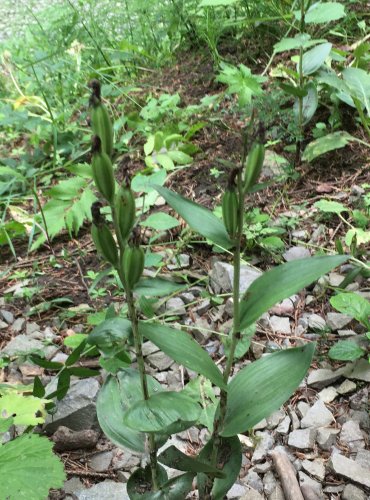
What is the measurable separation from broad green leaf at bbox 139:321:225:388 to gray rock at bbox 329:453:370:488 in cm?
54

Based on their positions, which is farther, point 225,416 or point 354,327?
point 354,327

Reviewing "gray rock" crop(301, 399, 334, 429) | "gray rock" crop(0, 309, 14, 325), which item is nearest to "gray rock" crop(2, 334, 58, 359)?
"gray rock" crop(0, 309, 14, 325)

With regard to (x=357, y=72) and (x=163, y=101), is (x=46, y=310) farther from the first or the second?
(x=357, y=72)

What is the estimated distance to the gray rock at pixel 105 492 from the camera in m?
1.25

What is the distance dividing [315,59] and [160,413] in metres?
1.74

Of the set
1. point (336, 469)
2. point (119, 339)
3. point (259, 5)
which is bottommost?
point (336, 469)

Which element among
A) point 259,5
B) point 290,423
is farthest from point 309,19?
point 290,423

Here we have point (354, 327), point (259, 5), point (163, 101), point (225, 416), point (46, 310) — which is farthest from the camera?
point (259, 5)

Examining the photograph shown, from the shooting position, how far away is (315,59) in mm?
2168

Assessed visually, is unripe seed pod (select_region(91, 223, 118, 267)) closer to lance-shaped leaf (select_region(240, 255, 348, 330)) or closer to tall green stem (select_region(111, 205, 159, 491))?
tall green stem (select_region(111, 205, 159, 491))

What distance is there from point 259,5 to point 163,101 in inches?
33.0

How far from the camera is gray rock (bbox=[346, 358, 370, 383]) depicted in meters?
1.47

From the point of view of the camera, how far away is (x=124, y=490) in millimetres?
1267

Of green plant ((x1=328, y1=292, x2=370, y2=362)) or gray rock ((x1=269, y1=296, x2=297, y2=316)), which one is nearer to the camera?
green plant ((x1=328, y1=292, x2=370, y2=362))
